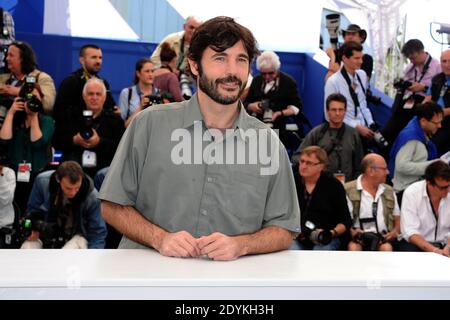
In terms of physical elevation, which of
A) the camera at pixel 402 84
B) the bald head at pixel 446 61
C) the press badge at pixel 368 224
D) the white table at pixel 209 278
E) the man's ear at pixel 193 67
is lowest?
the press badge at pixel 368 224

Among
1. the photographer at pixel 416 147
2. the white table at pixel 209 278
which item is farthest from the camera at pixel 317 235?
the white table at pixel 209 278

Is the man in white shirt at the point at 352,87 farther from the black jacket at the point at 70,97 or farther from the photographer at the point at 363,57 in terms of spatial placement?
the black jacket at the point at 70,97

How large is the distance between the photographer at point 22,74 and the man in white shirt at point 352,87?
2.49 meters

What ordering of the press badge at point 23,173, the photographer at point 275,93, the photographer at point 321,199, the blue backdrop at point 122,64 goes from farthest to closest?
the blue backdrop at point 122,64, the photographer at point 275,93, the press badge at point 23,173, the photographer at point 321,199

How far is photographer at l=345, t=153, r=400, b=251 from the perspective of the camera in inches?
233

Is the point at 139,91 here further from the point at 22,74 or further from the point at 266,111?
the point at 266,111

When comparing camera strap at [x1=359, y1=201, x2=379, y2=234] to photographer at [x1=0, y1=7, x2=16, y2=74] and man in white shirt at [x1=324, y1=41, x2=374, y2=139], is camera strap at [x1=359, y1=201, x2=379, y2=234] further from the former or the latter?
photographer at [x1=0, y1=7, x2=16, y2=74]

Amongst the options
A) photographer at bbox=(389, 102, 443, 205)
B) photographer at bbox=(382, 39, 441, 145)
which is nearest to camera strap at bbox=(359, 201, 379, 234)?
photographer at bbox=(389, 102, 443, 205)

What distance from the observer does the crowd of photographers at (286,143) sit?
213 inches

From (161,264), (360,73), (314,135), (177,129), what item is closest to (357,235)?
(314,135)

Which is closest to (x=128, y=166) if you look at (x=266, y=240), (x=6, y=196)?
(x=266, y=240)

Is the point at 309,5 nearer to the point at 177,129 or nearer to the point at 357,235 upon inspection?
the point at 357,235

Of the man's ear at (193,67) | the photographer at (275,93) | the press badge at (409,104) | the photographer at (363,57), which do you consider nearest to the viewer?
the man's ear at (193,67)
